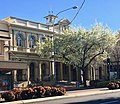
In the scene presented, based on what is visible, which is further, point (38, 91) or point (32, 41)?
point (32, 41)

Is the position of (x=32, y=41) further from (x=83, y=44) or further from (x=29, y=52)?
(x=83, y=44)

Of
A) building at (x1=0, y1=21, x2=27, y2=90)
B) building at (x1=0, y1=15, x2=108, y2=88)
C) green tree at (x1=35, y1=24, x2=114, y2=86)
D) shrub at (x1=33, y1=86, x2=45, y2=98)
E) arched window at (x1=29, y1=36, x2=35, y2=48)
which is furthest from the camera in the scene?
arched window at (x1=29, y1=36, x2=35, y2=48)

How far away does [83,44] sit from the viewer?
47.3 meters

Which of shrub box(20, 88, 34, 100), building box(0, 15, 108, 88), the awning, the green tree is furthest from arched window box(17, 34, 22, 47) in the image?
shrub box(20, 88, 34, 100)

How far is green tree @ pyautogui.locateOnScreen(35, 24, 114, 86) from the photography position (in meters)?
47.5

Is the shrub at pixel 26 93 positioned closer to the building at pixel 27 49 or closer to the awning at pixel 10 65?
the awning at pixel 10 65

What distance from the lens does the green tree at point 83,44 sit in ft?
156

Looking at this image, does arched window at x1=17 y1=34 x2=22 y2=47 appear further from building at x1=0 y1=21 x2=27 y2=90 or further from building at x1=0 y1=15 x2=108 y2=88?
building at x1=0 y1=21 x2=27 y2=90

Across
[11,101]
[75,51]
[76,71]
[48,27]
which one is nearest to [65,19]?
[48,27]

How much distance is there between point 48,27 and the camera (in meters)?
57.2

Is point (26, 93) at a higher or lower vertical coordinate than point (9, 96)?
higher

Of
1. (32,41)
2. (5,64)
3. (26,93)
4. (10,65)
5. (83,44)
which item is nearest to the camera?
(26,93)

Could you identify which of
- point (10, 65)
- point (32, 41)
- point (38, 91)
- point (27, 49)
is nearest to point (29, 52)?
point (27, 49)

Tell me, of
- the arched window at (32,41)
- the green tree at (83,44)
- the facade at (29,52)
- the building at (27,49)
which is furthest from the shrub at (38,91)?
the arched window at (32,41)
